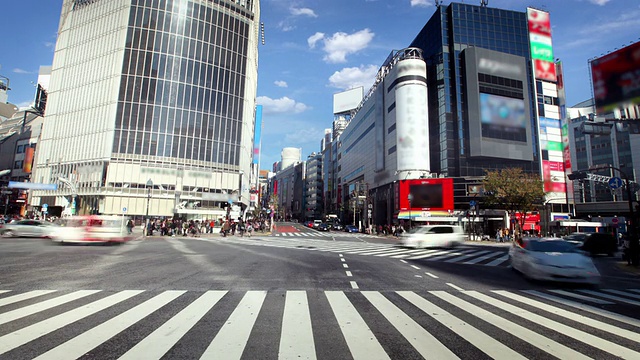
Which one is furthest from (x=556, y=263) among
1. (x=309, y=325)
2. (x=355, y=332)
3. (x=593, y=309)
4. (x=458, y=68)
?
(x=458, y=68)

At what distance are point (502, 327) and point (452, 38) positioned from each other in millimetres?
67456

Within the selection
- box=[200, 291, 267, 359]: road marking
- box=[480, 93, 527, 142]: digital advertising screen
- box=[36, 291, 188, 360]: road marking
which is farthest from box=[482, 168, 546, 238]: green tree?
box=[36, 291, 188, 360]: road marking

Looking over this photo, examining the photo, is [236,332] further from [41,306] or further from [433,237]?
[433,237]

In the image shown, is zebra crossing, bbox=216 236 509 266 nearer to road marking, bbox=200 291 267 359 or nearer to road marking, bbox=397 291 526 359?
road marking, bbox=397 291 526 359

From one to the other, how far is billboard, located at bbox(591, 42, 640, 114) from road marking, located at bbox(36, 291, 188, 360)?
2529 cm

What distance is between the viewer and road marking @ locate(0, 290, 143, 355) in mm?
4066

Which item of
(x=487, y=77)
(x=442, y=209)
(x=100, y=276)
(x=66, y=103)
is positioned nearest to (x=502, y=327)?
(x=100, y=276)

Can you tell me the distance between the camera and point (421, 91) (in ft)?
197

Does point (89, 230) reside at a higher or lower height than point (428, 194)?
lower

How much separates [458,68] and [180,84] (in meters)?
51.4

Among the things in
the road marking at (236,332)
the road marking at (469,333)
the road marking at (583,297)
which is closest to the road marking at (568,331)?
the road marking at (469,333)

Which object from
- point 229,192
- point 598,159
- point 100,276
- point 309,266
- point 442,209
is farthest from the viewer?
point 598,159

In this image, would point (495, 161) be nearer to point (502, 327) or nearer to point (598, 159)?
point (598, 159)

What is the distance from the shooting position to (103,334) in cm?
445
